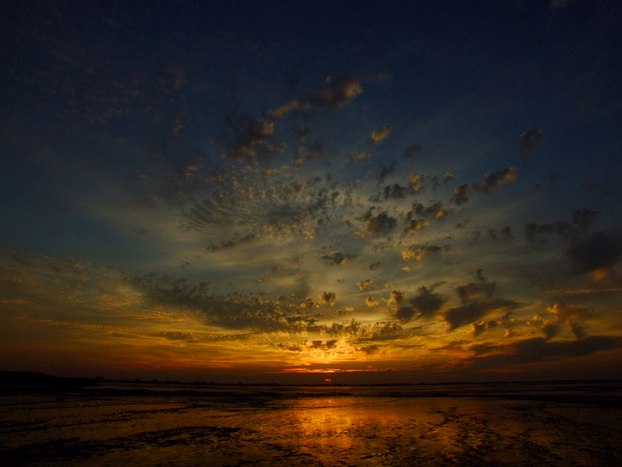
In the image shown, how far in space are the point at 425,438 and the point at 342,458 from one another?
6548 mm

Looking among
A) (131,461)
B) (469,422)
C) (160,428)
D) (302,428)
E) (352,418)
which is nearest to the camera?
(131,461)

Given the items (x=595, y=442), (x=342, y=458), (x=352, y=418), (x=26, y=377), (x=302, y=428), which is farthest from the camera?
(x=26, y=377)

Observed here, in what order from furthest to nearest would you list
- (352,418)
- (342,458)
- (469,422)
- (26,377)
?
(26,377), (352,418), (469,422), (342,458)

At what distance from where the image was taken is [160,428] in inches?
824

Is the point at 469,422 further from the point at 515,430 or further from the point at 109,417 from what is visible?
the point at 109,417

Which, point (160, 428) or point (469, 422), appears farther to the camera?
point (469, 422)

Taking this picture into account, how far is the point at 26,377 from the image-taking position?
8862 centimetres

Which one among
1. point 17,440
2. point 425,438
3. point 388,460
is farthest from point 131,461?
point 425,438

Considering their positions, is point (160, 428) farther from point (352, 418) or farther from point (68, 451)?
point (352, 418)

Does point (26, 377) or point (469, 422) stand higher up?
point (26, 377)

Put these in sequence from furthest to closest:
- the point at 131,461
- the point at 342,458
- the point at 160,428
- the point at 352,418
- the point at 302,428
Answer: the point at 352,418
the point at 302,428
the point at 160,428
the point at 342,458
the point at 131,461

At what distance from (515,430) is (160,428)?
69.1 feet

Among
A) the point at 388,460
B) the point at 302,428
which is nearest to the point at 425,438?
the point at 388,460

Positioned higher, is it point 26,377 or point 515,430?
point 26,377
